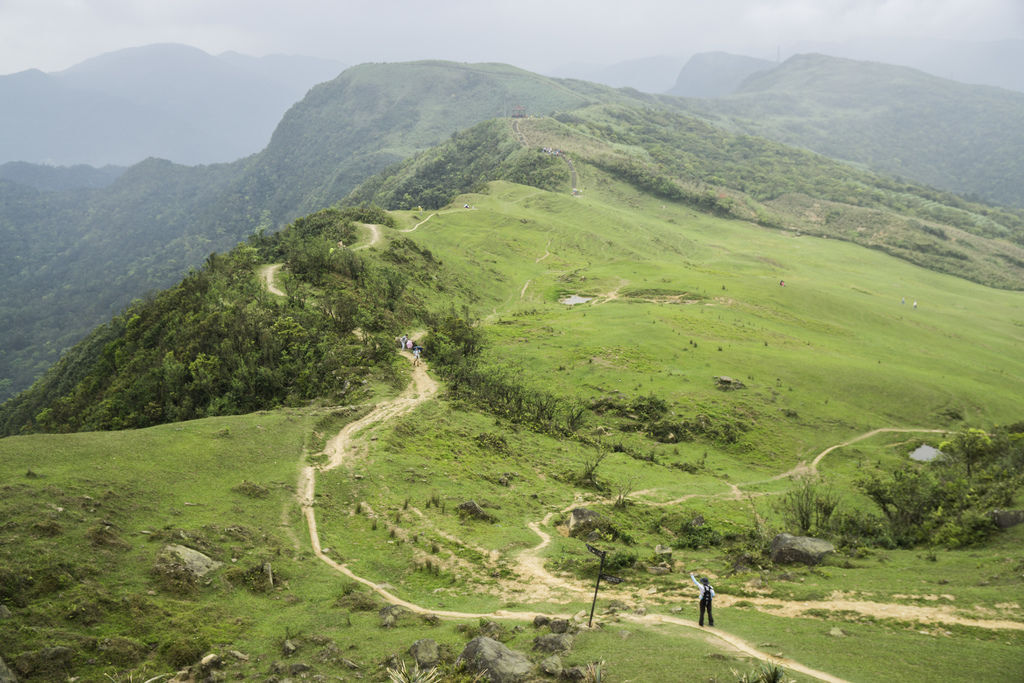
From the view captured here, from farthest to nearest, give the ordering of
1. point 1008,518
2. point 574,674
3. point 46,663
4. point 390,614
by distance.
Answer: point 1008,518, point 390,614, point 574,674, point 46,663

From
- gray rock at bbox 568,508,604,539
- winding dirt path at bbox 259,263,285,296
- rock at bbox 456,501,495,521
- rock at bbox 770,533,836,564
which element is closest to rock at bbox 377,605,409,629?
rock at bbox 456,501,495,521

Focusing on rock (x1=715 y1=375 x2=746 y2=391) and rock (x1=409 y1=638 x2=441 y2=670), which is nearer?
rock (x1=409 y1=638 x2=441 y2=670)

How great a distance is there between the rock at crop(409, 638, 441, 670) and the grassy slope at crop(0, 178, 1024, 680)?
1419 mm

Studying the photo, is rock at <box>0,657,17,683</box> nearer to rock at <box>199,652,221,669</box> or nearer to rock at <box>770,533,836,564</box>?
rock at <box>199,652,221,669</box>

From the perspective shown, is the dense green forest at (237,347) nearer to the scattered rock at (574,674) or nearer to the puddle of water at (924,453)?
the scattered rock at (574,674)

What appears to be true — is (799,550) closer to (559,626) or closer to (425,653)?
(559,626)

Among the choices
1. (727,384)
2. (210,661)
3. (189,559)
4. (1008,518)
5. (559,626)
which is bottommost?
(727,384)

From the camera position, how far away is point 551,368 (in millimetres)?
49469

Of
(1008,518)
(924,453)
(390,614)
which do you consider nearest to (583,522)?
(390,614)

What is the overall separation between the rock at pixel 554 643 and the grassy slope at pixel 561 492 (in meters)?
0.53

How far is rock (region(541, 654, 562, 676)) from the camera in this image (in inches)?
520

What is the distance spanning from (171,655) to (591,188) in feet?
481

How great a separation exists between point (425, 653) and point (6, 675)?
903cm

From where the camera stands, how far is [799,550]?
21.4 m
